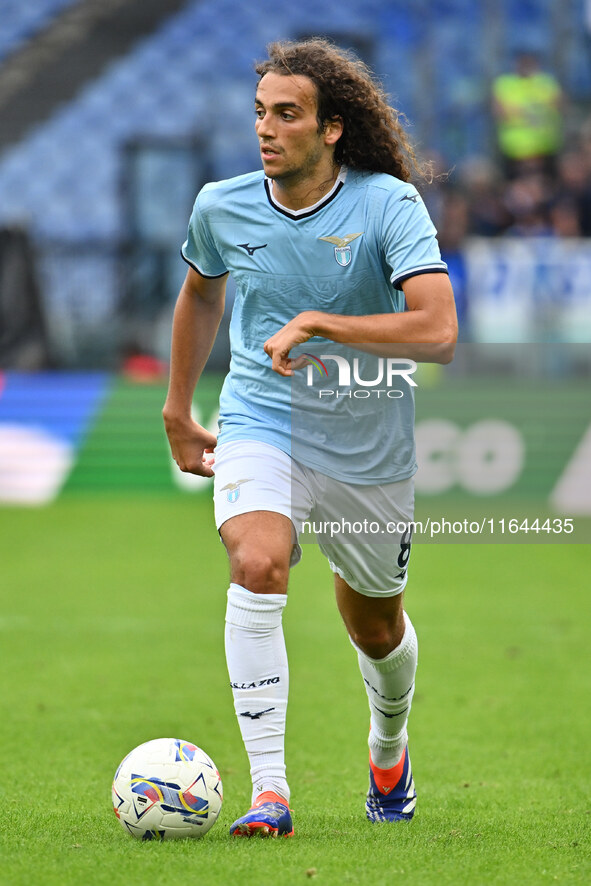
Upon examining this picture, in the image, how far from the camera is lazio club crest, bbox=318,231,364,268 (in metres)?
3.75

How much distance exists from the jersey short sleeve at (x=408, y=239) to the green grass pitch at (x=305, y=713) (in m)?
1.57

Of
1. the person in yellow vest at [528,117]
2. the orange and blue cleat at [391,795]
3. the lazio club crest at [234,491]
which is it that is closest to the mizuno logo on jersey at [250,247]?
the lazio club crest at [234,491]

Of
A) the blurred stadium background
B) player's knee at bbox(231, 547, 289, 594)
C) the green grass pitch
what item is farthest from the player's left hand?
the blurred stadium background

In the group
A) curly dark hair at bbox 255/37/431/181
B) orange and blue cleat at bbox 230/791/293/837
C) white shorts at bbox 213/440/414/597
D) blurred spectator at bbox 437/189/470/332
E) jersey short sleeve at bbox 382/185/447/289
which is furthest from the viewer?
blurred spectator at bbox 437/189/470/332

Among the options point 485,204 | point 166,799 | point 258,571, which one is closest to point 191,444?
point 258,571

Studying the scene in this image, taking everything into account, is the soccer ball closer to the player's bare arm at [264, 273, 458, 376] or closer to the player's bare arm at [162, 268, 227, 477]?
the player's bare arm at [162, 268, 227, 477]

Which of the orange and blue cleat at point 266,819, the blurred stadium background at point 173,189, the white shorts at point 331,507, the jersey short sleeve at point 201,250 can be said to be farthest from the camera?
the blurred stadium background at point 173,189

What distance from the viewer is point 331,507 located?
12.6 ft

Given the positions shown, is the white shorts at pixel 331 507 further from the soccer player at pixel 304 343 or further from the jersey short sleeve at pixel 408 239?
the jersey short sleeve at pixel 408 239

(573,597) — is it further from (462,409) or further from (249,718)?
(249,718)

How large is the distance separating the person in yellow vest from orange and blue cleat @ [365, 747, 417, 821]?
41.0 feet

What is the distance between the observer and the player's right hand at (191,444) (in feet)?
13.4

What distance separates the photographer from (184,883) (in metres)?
2.99

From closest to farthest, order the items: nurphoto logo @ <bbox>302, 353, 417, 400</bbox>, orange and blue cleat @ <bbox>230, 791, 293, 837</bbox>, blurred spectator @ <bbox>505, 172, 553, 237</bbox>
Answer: orange and blue cleat @ <bbox>230, 791, 293, 837</bbox>
nurphoto logo @ <bbox>302, 353, 417, 400</bbox>
blurred spectator @ <bbox>505, 172, 553, 237</bbox>
